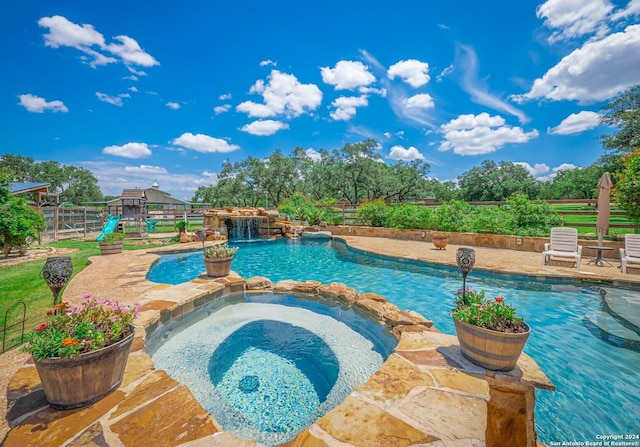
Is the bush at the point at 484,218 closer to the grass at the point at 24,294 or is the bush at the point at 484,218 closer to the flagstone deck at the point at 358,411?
the flagstone deck at the point at 358,411

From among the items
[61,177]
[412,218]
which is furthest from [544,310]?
[61,177]

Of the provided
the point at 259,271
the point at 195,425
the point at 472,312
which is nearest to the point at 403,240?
the point at 259,271

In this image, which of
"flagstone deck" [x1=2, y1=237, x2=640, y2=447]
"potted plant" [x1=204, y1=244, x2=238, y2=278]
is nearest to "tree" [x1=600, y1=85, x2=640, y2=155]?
"flagstone deck" [x1=2, y1=237, x2=640, y2=447]

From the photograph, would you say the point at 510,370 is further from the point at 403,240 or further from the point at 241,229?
the point at 241,229

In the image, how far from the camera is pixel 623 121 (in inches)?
643

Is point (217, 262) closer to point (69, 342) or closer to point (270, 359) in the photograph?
point (270, 359)

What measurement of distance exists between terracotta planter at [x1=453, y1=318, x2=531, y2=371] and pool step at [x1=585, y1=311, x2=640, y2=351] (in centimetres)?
234

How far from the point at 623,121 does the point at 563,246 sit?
17.3 m

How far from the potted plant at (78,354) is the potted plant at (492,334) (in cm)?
289

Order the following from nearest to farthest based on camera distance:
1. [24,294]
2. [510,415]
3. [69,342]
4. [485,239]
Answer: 1. [510,415]
2. [69,342]
3. [24,294]
4. [485,239]

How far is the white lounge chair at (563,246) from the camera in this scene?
677 cm

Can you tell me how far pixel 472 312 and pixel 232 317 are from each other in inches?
139

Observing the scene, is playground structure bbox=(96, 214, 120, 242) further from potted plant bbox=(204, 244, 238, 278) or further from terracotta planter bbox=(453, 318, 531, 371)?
terracotta planter bbox=(453, 318, 531, 371)

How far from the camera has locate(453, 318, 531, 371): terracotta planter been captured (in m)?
2.11
